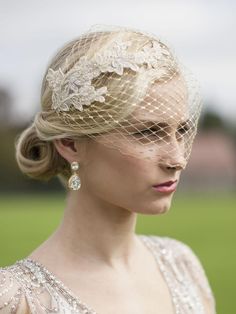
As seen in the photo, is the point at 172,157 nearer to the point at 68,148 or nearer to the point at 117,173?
the point at 117,173

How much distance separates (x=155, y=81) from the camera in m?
3.52

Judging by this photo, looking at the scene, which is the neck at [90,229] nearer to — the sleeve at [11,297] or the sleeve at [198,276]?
the sleeve at [11,297]

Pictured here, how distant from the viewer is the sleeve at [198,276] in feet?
14.0

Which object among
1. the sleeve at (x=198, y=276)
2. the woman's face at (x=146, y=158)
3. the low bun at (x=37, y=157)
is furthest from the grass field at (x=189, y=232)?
the woman's face at (x=146, y=158)

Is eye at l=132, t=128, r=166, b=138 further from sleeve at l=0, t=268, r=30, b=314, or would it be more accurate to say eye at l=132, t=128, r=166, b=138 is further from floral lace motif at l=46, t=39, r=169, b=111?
sleeve at l=0, t=268, r=30, b=314

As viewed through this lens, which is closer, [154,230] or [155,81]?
[155,81]

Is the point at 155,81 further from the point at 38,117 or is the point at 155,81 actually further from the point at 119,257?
the point at 119,257

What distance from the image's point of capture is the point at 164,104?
3496 mm

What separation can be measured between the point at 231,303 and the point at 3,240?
48.5 ft

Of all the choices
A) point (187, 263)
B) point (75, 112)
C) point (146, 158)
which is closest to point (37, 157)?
point (75, 112)

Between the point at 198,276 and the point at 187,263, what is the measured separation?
88 mm

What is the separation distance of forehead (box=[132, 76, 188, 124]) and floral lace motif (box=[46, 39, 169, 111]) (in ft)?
0.34

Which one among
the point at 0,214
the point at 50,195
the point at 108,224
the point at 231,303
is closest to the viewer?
the point at 108,224

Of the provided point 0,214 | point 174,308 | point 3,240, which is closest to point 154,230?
point 3,240
